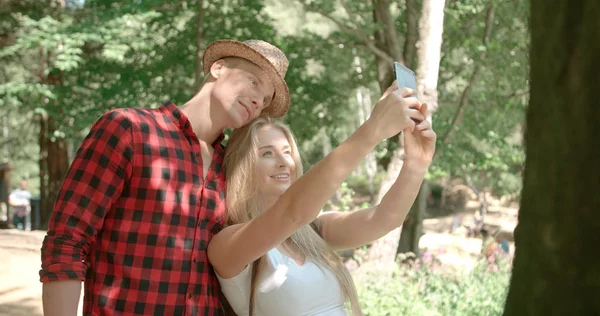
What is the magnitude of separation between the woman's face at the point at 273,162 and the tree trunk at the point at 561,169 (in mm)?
1365

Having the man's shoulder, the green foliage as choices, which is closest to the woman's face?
the man's shoulder

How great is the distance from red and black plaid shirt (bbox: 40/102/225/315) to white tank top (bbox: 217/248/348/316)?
5.0 inches

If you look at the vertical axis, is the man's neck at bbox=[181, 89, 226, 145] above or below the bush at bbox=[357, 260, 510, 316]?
above

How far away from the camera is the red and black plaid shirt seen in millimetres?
2277

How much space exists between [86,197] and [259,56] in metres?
0.80

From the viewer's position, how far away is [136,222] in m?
2.35

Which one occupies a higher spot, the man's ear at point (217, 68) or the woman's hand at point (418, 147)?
the man's ear at point (217, 68)

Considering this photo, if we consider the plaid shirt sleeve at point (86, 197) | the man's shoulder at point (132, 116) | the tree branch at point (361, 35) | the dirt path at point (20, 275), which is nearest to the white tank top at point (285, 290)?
the plaid shirt sleeve at point (86, 197)

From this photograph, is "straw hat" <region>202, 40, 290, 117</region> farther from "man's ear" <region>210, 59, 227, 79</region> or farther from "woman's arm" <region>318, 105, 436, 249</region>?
"woman's arm" <region>318, 105, 436, 249</region>

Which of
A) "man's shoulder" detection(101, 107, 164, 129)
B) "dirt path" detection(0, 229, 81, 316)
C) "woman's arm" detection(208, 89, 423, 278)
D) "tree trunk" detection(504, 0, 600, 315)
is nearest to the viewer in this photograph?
"tree trunk" detection(504, 0, 600, 315)

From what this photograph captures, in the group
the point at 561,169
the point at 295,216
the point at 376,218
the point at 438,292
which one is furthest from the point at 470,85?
the point at 561,169

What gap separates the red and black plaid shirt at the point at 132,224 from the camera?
228cm

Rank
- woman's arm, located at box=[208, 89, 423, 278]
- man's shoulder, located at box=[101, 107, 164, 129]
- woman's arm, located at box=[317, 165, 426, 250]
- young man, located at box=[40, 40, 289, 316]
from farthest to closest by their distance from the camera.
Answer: woman's arm, located at box=[317, 165, 426, 250]
man's shoulder, located at box=[101, 107, 164, 129]
young man, located at box=[40, 40, 289, 316]
woman's arm, located at box=[208, 89, 423, 278]

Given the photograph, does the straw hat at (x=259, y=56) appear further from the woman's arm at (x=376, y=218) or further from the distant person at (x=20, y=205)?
the distant person at (x=20, y=205)
